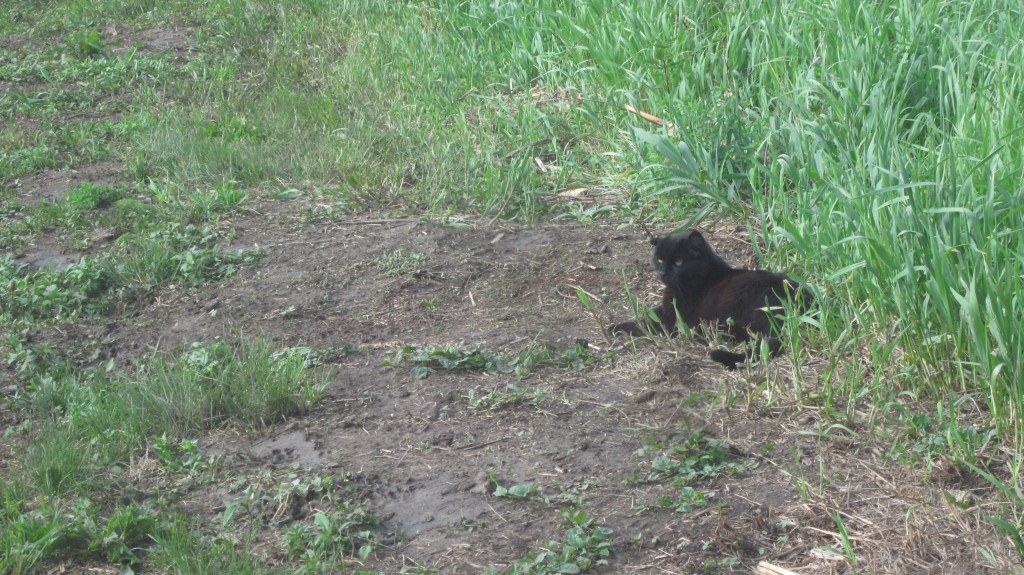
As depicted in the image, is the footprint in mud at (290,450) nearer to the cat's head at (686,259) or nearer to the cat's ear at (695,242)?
the cat's head at (686,259)

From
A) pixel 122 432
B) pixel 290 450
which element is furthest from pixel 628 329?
pixel 122 432

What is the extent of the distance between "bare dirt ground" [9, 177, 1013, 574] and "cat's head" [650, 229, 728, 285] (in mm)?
289

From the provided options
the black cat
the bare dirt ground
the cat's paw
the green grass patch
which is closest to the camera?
the bare dirt ground

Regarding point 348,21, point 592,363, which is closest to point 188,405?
point 592,363

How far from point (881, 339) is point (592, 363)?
1122 mm

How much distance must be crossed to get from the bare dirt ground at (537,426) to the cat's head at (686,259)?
0.95 feet

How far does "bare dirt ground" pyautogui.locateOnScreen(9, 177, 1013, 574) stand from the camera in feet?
9.00

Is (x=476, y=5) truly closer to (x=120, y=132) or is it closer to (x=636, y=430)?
(x=120, y=132)

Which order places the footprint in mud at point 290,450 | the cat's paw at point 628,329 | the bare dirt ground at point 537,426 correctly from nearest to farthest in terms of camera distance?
the bare dirt ground at point 537,426 → the footprint in mud at point 290,450 → the cat's paw at point 628,329

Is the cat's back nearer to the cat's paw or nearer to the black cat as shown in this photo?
the black cat

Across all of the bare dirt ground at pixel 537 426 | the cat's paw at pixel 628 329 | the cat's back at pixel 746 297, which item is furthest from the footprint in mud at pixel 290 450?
the cat's back at pixel 746 297

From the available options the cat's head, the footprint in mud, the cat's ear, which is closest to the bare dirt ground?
the footprint in mud

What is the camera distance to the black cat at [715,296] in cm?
388

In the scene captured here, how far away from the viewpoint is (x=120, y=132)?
7168 mm
